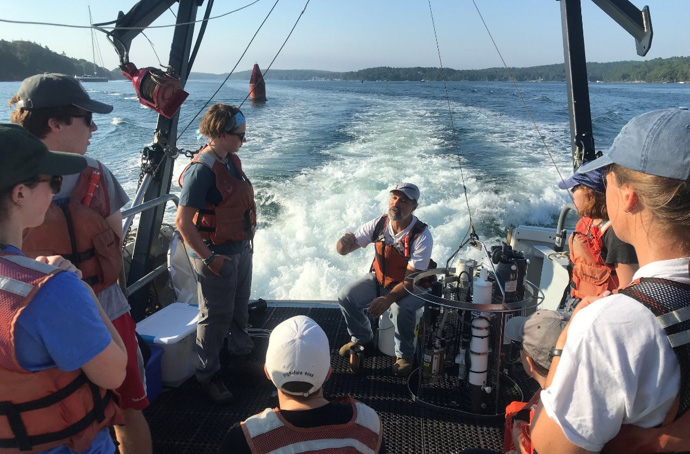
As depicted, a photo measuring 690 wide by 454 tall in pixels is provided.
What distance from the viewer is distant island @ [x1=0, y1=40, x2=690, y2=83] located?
26.6m

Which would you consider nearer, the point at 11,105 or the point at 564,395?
the point at 564,395

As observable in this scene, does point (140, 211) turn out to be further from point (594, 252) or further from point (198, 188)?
point (594, 252)

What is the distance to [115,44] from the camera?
335 centimetres

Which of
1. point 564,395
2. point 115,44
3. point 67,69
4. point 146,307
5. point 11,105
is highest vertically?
point 67,69

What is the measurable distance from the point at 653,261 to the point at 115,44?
340 cm

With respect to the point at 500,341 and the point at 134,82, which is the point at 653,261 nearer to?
the point at 500,341

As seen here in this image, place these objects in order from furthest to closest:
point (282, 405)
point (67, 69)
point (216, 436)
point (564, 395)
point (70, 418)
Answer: point (67, 69), point (216, 436), point (282, 405), point (70, 418), point (564, 395)

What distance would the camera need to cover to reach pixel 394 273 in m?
3.28

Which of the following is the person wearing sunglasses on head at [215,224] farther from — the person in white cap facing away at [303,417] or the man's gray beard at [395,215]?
the person in white cap facing away at [303,417]

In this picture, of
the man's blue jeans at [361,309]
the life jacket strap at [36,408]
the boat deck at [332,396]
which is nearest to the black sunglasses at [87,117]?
the life jacket strap at [36,408]

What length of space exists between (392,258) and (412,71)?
1160 inches

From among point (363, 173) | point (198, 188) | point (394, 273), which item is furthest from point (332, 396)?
point (363, 173)

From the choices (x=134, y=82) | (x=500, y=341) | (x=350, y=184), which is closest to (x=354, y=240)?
(x=500, y=341)

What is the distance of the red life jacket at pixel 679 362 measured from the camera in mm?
898
